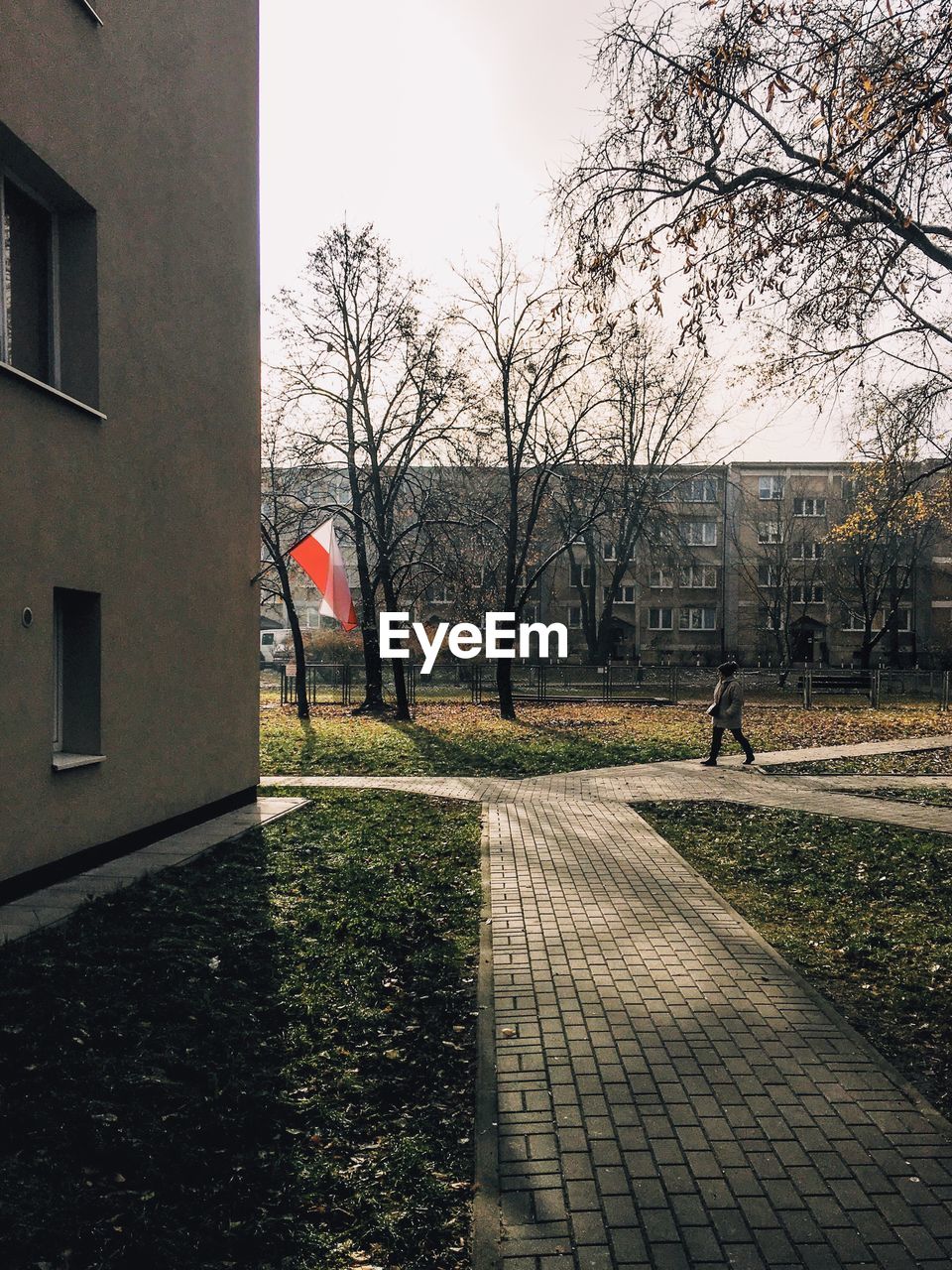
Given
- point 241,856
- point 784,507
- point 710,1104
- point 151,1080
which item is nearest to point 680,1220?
point 710,1104

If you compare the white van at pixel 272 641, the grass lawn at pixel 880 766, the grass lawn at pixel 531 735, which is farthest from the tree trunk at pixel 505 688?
the white van at pixel 272 641

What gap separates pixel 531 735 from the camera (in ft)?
70.8

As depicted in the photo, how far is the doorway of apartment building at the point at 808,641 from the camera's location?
58031 millimetres

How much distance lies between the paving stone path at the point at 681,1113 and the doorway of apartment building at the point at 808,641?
176ft

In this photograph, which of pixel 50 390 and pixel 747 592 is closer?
pixel 50 390

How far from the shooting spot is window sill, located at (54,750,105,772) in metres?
7.62

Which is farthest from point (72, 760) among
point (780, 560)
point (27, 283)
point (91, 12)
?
point (780, 560)

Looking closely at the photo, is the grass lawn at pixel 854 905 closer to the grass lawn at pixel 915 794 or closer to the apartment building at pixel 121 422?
the grass lawn at pixel 915 794

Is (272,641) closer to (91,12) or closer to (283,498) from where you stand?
(283,498)

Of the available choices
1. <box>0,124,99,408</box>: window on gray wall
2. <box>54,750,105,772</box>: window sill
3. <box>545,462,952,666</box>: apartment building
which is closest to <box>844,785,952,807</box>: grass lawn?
<box>54,750,105,772</box>: window sill

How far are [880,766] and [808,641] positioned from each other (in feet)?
145

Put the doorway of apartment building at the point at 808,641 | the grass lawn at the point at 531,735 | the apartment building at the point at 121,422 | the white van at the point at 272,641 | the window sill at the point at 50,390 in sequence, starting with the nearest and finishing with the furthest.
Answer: the window sill at the point at 50,390 → the apartment building at the point at 121,422 → the grass lawn at the point at 531,735 → the doorway of apartment building at the point at 808,641 → the white van at the point at 272,641

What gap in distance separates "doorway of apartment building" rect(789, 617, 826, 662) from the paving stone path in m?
53.7

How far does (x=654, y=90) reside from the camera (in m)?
7.15
